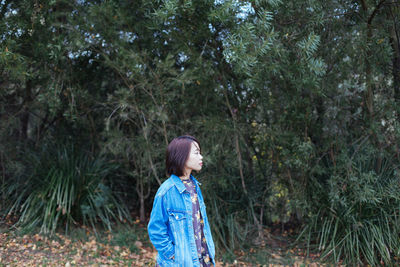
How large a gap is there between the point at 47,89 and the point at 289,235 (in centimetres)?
398

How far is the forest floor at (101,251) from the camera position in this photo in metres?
4.11

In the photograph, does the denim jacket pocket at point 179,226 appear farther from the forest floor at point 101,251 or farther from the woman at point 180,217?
the forest floor at point 101,251

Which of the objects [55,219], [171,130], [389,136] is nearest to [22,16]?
[171,130]

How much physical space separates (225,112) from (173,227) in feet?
9.01

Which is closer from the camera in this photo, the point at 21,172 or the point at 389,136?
the point at 389,136

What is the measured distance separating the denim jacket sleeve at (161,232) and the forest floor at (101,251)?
88.6 inches

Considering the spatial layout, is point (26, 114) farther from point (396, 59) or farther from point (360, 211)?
point (396, 59)

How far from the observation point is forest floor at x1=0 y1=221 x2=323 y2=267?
411cm

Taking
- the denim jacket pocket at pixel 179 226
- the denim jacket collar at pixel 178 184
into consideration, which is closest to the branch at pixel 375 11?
the denim jacket collar at pixel 178 184

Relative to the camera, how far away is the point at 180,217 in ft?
7.48

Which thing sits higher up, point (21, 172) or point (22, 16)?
point (22, 16)

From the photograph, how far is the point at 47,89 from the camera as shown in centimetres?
448

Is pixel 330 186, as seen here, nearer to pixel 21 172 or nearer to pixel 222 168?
pixel 222 168

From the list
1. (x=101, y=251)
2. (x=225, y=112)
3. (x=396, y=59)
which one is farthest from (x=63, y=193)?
(x=396, y=59)
